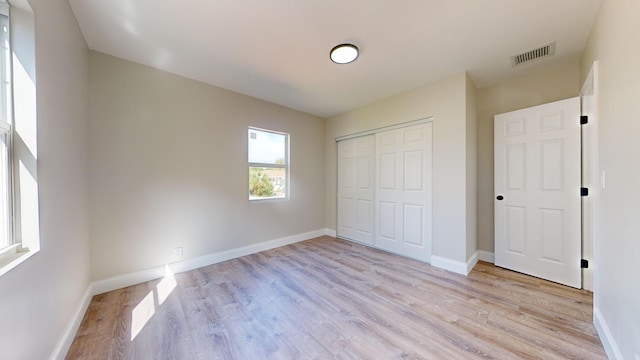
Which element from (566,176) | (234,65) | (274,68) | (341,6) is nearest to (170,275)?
(234,65)

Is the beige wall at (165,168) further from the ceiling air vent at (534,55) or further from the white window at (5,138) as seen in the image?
the ceiling air vent at (534,55)

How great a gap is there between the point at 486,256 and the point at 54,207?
451 centimetres

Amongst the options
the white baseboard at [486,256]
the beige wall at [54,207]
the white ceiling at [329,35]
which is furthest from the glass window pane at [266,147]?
the white baseboard at [486,256]

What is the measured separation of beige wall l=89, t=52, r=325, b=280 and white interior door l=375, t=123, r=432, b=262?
182cm

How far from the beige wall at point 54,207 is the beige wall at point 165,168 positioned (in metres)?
0.24

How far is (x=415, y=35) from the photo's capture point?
205 centimetres

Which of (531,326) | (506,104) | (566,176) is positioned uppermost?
→ (506,104)

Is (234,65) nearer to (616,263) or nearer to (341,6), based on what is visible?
(341,6)

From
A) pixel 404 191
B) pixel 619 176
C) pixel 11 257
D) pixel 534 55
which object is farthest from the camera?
pixel 404 191

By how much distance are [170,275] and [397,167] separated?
3.41m

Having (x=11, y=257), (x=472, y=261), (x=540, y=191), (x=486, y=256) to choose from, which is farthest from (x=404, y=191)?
(x=11, y=257)

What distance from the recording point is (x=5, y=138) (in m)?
1.16

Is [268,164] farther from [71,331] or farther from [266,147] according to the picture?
[71,331]

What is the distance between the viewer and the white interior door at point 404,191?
3146 mm
